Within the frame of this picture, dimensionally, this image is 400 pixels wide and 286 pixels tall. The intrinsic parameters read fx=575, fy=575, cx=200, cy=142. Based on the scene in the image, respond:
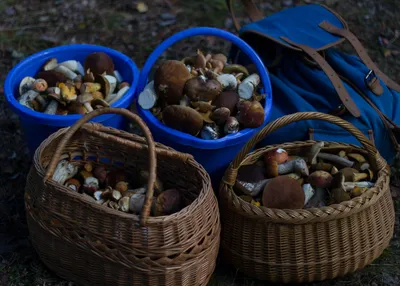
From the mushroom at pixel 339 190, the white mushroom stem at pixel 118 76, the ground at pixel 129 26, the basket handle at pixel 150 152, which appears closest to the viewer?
the basket handle at pixel 150 152

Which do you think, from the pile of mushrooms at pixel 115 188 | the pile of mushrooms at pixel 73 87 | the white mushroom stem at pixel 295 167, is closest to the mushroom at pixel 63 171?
the pile of mushrooms at pixel 115 188

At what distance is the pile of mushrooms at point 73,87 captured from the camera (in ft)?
8.07

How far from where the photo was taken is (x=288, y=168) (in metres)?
2.32

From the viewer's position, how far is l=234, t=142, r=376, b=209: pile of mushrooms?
215 cm

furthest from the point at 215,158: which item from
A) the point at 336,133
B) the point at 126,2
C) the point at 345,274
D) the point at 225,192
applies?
the point at 126,2

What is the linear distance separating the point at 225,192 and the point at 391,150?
0.91 meters

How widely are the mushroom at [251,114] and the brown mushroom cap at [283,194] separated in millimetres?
298

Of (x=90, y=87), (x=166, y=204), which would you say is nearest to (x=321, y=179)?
(x=166, y=204)

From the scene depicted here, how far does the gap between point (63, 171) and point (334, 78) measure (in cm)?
124

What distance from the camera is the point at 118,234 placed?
72.2 inches

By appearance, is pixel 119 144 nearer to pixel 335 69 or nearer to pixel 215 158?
pixel 215 158

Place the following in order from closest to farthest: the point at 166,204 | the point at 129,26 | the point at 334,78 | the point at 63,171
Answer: the point at 166,204
the point at 63,171
the point at 334,78
the point at 129,26

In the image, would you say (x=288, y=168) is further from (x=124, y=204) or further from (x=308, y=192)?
(x=124, y=204)

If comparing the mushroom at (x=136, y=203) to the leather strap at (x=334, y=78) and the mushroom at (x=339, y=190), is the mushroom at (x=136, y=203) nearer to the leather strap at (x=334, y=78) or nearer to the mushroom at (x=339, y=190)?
the mushroom at (x=339, y=190)
